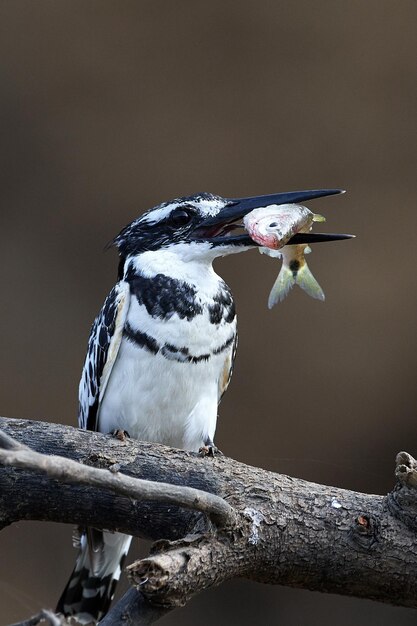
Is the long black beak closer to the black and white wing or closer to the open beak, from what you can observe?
the open beak

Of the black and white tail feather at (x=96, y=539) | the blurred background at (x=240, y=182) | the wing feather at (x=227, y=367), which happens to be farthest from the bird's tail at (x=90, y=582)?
the blurred background at (x=240, y=182)

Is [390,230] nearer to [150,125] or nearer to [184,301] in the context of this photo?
[150,125]

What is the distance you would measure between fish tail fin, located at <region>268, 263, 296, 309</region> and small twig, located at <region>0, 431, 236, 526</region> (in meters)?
0.52

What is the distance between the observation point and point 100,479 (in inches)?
41.7

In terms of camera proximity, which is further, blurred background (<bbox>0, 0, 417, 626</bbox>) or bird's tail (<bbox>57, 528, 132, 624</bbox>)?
blurred background (<bbox>0, 0, 417, 626</bbox>)

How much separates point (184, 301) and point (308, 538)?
576 mm

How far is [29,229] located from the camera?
2918 mm

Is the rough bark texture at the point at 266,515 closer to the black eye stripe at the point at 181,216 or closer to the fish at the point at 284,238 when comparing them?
the fish at the point at 284,238

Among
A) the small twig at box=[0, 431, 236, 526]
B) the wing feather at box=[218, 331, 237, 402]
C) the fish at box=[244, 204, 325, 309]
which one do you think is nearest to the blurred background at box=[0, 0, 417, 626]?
the wing feather at box=[218, 331, 237, 402]

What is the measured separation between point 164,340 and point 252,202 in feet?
1.01

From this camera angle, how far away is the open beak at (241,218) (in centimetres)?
178

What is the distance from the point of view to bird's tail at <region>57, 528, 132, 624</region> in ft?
6.44

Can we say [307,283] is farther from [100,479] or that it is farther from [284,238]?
[100,479]

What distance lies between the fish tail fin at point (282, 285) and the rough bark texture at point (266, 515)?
325mm
